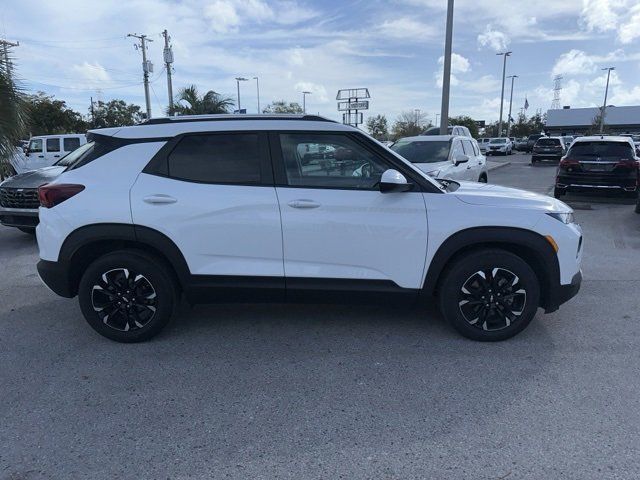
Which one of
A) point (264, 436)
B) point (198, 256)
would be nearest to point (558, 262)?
point (264, 436)

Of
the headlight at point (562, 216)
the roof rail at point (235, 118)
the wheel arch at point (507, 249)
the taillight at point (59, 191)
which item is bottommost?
the wheel arch at point (507, 249)

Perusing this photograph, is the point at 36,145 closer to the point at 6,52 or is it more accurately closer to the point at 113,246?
the point at 6,52

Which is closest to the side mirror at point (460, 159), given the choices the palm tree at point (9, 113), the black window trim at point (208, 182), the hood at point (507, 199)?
the hood at point (507, 199)

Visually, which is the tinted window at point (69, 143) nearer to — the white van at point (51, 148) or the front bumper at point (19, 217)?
the white van at point (51, 148)

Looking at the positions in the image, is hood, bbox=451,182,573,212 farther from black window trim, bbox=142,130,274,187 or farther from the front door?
black window trim, bbox=142,130,274,187

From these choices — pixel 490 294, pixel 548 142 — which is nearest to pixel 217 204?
pixel 490 294

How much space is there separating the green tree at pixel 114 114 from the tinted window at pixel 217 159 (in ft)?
179

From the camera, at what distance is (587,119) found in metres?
82.8

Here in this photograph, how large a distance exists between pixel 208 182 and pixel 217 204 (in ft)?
0.73

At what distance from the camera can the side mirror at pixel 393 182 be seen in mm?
3762

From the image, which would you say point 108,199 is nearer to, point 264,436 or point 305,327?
point 305,327

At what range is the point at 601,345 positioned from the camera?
410cm

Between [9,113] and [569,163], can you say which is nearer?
[9,113]

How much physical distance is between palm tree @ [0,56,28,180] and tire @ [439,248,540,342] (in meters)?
5.66
